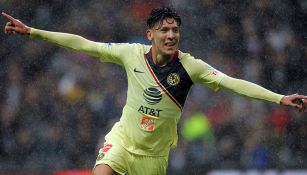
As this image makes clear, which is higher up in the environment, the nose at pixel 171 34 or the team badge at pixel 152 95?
the nose at pixel 171 34

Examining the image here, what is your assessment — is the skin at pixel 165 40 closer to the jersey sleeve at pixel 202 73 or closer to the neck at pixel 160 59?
the neck at pixel 160 59

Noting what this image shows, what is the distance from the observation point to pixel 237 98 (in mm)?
11844

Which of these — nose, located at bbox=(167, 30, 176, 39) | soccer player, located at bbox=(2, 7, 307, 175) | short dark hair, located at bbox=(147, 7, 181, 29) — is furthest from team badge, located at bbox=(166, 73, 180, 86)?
short dark hair, located at bbox=(147, 7, 181, 29)

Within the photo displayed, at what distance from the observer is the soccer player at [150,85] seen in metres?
6.75

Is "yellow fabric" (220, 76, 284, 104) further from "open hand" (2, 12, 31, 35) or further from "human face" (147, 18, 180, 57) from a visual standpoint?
"open hand" (2, 12, 31, 35)

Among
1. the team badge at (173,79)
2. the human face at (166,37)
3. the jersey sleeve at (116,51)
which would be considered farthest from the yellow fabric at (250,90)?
the jersey sleeve at (116,51)

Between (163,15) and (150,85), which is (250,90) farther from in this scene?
(163,15)

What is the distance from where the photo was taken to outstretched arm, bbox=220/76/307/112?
6102 mm

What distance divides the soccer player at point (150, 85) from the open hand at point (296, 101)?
69cm

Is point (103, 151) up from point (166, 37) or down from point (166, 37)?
down

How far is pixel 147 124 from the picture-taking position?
6.79m

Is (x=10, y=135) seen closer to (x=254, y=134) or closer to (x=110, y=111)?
(x=110, y=111)

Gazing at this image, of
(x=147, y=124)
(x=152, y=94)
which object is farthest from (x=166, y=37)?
(x=147, y=124)

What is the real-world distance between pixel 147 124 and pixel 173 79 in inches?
17.2
